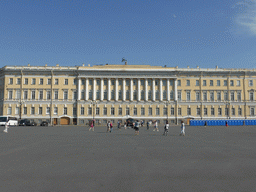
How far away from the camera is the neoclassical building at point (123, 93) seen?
203 ft

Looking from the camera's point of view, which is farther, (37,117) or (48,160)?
(37,117)

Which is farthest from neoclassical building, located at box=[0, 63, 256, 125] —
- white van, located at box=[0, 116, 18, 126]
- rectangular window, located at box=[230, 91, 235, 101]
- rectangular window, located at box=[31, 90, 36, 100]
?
white van, located at box=[0, 116, 18, 126]

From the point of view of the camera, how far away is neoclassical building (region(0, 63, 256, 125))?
6178 centimetres

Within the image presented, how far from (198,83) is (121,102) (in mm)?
21907

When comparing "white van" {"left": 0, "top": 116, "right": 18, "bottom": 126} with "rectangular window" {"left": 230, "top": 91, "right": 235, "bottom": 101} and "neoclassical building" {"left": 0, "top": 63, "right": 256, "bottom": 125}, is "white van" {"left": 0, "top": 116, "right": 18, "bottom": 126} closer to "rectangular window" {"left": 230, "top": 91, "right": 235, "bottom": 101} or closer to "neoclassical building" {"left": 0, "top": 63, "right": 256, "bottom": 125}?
"neoclassical building" {"left": 0, "top": 63, "right": 256, "bottom": 125}

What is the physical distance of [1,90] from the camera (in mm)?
63375

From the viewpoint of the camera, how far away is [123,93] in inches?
2468

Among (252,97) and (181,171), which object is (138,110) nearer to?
(252,97)

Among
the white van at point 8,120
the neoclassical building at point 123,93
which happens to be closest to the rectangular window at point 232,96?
the neoclassical building at point 123,93

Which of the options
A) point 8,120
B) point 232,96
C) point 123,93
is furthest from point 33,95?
point 232,96

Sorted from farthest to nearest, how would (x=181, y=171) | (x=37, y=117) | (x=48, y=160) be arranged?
1. (x=37, y=117)
2. (x=48, y=160)
3. (x=181, y=171)

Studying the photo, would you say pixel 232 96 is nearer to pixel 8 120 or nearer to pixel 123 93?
pixel 123 93

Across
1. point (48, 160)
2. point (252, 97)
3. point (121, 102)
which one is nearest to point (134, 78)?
point (121, 102)

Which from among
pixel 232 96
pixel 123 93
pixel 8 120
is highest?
pixel 123 93
